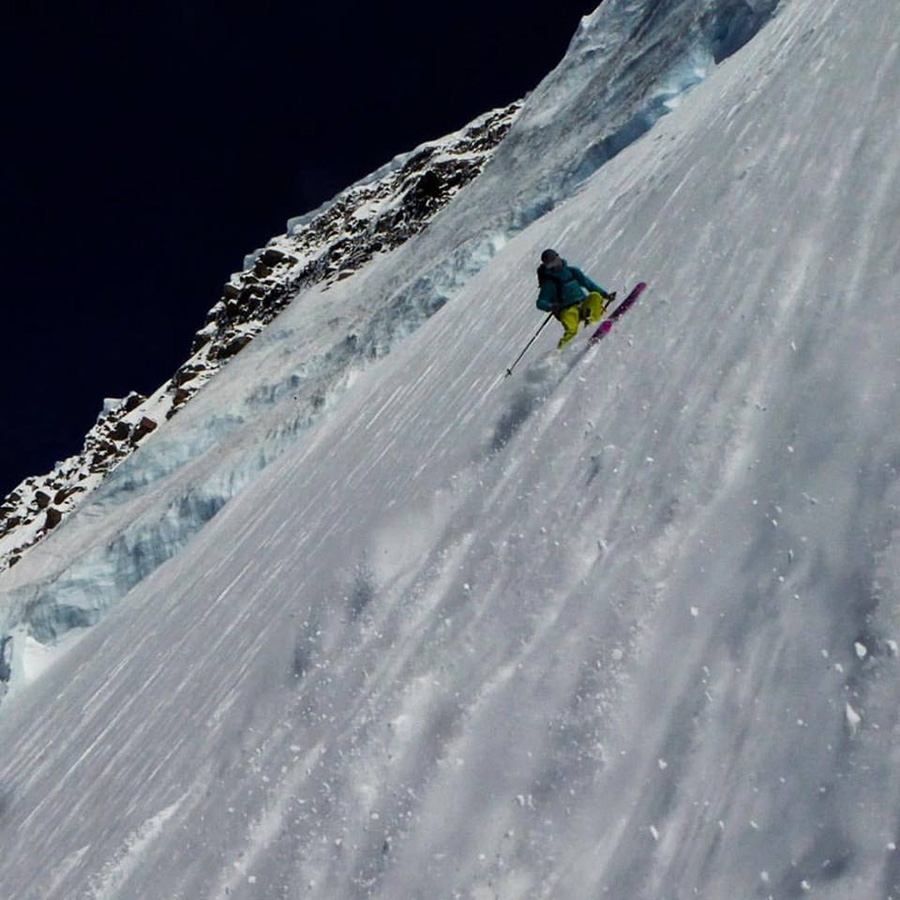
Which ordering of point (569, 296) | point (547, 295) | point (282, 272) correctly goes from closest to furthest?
point (569, 296) < point (547, 295) < point (282, 272)

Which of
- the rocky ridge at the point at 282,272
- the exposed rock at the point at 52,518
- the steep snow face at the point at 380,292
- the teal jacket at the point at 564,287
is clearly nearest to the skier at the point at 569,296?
the teal jacket at the point at 564,287

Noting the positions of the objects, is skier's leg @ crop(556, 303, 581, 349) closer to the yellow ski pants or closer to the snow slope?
the yellow ski pants

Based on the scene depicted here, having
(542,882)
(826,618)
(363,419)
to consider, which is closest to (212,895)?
(542,882)

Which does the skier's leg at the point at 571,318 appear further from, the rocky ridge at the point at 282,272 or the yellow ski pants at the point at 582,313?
the rocky ridge at the point at 282,272

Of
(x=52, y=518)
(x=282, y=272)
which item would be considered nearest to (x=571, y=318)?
(x=282, y=272)

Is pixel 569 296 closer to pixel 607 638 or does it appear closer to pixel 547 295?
pixel 547 295

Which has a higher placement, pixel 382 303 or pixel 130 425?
pixel 130 425

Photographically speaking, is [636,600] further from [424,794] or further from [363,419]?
[363,419]
